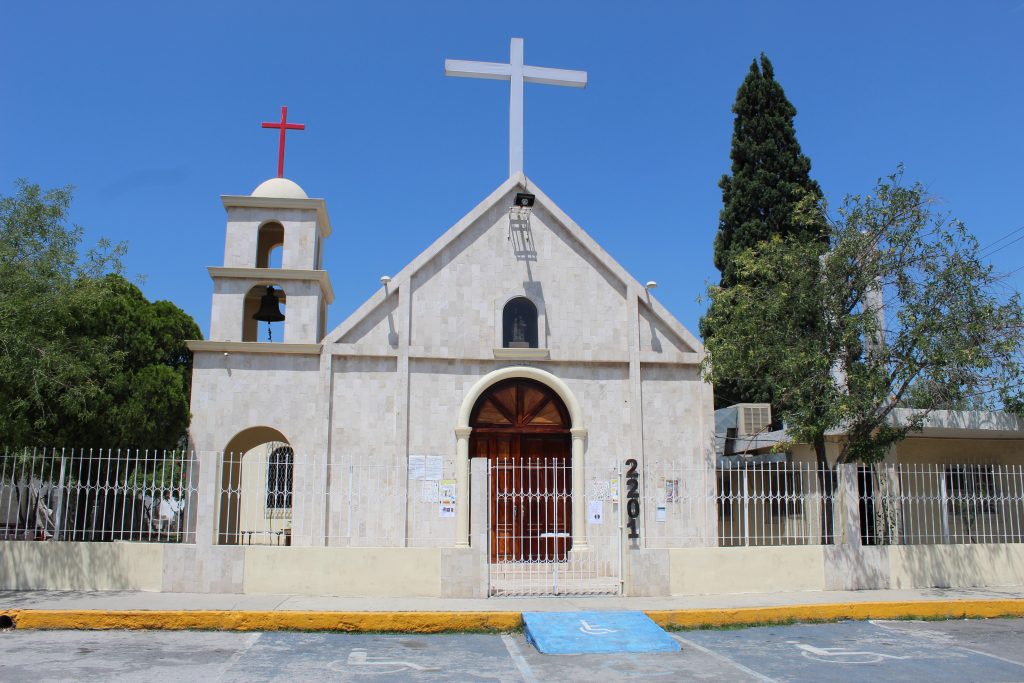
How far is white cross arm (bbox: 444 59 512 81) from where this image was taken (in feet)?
59.9

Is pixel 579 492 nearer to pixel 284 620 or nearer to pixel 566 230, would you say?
pixel 566 230

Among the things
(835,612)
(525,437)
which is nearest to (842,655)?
(835,612)

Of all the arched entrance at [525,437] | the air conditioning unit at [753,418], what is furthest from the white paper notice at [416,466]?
the air conditioning unit at [753,418]

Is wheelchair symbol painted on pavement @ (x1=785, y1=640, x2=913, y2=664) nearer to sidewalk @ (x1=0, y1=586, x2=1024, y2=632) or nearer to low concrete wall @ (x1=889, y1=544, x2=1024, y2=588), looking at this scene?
sidewalk @ (x1=0, y1=586, x2=1024, y2=632)

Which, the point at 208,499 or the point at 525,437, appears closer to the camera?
the point at 208,499

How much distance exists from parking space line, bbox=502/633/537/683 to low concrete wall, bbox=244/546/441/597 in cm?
218

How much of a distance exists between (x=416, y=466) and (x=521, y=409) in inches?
93.3

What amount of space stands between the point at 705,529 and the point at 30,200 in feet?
43.2

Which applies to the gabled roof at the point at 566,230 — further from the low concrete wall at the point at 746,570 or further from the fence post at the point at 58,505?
the fence post at the point at 58,505

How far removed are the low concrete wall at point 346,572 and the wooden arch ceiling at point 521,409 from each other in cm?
428

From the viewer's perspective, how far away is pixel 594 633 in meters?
10.8

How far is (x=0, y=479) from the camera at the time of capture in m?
13.7

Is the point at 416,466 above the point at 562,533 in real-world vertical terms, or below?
above

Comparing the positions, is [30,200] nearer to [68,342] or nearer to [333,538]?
[68,342]
